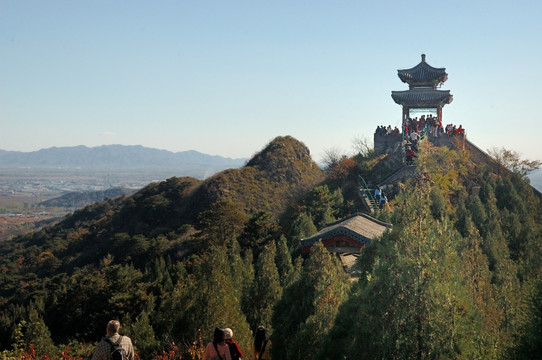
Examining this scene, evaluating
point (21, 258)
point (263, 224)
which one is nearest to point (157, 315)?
point (263, 224)

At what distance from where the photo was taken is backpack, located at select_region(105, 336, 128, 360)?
766 cm

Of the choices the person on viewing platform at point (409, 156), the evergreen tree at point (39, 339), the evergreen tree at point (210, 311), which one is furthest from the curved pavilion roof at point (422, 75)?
the evergreen tree at point (210, 311)

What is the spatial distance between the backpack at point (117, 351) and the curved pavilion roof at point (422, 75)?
1433 inches

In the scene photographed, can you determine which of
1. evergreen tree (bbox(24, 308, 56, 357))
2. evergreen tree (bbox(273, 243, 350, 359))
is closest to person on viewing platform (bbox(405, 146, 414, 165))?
evergreen tree (bbox(273, 243, 350, 359))

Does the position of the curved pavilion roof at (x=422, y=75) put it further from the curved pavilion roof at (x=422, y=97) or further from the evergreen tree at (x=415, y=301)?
the evergreen tree at (x=415, y=301)

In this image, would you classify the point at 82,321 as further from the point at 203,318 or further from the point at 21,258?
the point at 21,258

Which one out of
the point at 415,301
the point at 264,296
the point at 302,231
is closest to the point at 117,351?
the point at 415,301

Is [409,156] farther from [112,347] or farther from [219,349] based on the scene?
[112,347]

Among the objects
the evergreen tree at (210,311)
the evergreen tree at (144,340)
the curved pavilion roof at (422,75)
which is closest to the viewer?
the evergreen tree at (210,311)

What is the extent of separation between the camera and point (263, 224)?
29.4 m

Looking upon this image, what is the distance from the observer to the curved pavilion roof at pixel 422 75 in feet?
134

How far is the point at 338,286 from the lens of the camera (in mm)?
12258

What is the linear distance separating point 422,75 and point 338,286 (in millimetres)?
31755

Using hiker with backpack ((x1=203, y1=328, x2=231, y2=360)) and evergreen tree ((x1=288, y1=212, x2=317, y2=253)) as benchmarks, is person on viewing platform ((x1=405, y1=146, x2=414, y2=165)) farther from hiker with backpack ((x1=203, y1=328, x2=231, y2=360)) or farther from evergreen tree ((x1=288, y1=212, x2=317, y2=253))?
hiker with backpack ((x1=203, y1=328, x2=231, y2=360))
